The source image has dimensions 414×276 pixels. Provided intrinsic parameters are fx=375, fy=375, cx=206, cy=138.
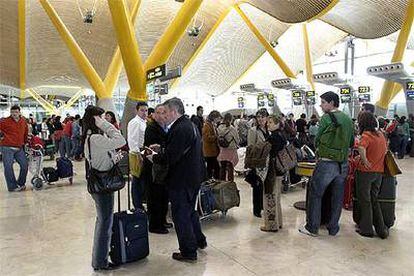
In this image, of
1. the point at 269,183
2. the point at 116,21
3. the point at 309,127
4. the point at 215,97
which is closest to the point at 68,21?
the point at 116,21

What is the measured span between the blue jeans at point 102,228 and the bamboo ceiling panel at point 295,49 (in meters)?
21.3

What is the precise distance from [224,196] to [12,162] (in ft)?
15.8

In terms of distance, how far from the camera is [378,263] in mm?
3705

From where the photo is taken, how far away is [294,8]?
51.1 ft

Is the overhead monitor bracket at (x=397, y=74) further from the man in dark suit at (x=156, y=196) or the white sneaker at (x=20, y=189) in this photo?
the white sneaker at (x=20, y=189)

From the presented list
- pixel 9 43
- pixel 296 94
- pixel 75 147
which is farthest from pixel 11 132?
pixel 296 94

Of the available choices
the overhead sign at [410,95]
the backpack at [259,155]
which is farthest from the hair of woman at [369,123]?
the overhead sign at [410,95]

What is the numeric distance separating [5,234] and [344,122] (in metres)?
4.42

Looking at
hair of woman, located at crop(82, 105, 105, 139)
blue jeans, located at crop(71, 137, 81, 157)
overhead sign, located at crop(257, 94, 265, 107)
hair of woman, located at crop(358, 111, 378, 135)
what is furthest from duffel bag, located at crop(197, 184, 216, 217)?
overhead sign, located at crop(257, 94, 265, 107)

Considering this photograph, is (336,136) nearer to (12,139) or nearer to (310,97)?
(12,139)

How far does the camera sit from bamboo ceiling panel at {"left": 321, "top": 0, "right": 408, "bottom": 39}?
56.4 ft

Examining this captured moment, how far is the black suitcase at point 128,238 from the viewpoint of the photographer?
370 centimetres

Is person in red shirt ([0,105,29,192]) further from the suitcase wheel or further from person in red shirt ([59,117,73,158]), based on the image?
person in red shirt ([59,117,73,158])

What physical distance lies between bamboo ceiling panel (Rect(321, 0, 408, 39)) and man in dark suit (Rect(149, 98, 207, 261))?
613 inches
